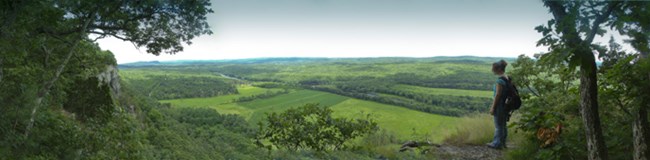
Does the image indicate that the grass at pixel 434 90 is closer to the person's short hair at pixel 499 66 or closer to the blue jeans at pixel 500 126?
the blue jeans at pixel 500 126

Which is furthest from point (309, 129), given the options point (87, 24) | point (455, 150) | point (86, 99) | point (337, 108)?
point (337, 108)

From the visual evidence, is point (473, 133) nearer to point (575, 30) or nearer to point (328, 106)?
point (328, 106)

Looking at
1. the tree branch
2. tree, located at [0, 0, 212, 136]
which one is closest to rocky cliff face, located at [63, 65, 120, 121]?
tree, located at [0, 0, 212, 136]

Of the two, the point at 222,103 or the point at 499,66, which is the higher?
the point at 499,66

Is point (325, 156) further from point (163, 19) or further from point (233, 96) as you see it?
point (233, 96)

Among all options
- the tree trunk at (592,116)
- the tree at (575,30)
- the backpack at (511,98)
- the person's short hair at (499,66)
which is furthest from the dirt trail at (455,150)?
the tree at (575,30)
